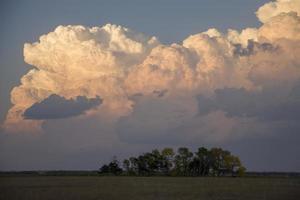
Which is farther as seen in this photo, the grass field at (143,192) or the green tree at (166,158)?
the green tree at (166,158)

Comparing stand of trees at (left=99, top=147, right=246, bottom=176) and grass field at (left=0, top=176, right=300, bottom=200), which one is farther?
stand of trees at (left=99, top=147, right=246, bottom=176)

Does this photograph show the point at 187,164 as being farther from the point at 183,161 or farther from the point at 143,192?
the point at 143,192

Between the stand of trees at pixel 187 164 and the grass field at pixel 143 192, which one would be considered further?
the stand of trees at pixel 187 164

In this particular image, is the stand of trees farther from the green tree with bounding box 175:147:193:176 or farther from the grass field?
the grass field

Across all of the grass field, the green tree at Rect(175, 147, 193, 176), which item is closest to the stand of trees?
the green tree at Rect(175, 147, 193, 176)

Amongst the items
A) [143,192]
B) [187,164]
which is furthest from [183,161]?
[143,192]

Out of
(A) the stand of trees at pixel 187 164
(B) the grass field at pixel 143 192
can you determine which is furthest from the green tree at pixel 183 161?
(B) the grass field at pixel 143 192

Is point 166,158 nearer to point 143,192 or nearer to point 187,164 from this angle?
point 187,164

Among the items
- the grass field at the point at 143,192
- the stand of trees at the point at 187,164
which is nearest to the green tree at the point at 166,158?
the stand of trees at the point at 187,164

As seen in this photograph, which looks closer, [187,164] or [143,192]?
[143,192]

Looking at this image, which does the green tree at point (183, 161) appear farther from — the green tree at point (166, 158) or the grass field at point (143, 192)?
the grass field at point (143, 192)

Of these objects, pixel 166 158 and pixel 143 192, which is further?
pixel 166 158

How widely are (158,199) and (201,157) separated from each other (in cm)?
13363

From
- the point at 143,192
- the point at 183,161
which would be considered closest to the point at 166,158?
the point at 183,161
